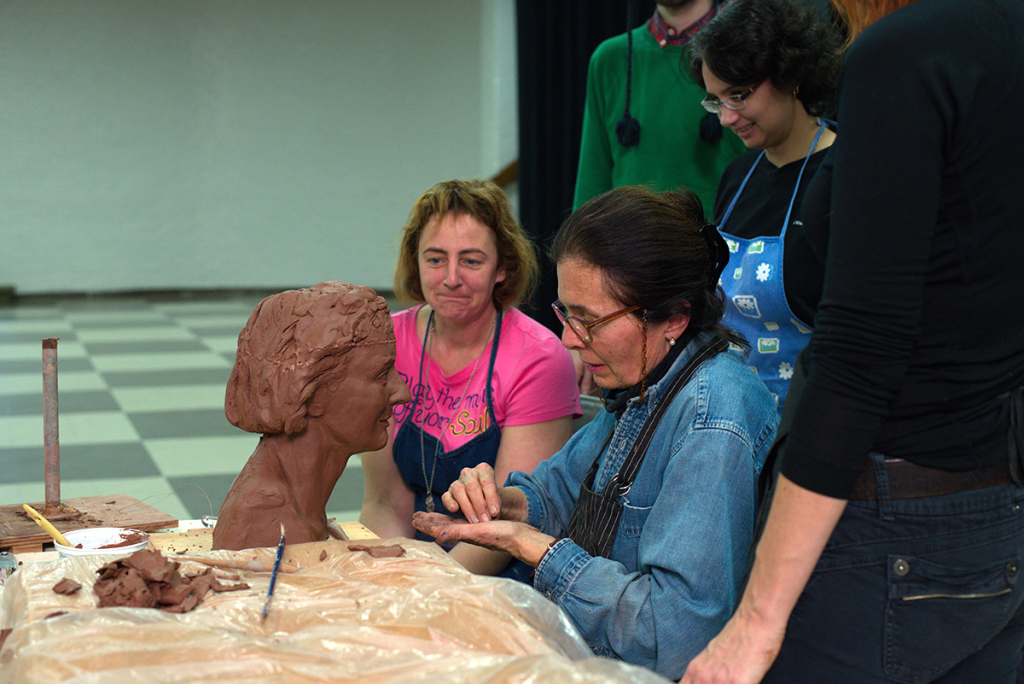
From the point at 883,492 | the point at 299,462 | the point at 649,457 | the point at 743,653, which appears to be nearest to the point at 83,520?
the point at 299,462

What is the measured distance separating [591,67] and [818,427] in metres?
2.11

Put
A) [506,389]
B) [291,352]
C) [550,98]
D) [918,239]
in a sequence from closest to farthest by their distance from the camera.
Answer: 1. [918,239]
2. [291,352]
3. [506,389]
4. [550,98]

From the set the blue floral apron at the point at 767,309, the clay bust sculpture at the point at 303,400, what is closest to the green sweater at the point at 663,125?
the blue floral apron at the point at 767,309

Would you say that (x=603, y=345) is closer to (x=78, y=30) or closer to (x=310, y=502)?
(x=310, y=502)

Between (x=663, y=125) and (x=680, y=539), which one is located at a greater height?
(x=663, y=125)

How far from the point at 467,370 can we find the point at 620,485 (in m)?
0.88

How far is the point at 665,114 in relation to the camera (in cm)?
271

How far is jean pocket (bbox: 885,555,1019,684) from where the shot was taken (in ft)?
3.48

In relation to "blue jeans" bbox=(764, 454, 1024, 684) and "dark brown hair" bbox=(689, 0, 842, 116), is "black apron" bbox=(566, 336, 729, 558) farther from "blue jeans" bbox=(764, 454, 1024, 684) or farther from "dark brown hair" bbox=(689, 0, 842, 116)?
"dark brown hair" bbox=(689, 0, 842, 116)

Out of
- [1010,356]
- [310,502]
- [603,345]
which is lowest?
[310,502]

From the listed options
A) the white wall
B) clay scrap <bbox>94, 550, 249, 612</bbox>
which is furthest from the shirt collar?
the white wall

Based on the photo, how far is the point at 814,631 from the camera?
3.65 ft

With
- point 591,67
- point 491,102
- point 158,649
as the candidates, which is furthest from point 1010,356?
point 491,102

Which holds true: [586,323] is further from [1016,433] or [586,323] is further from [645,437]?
[1016,433]
